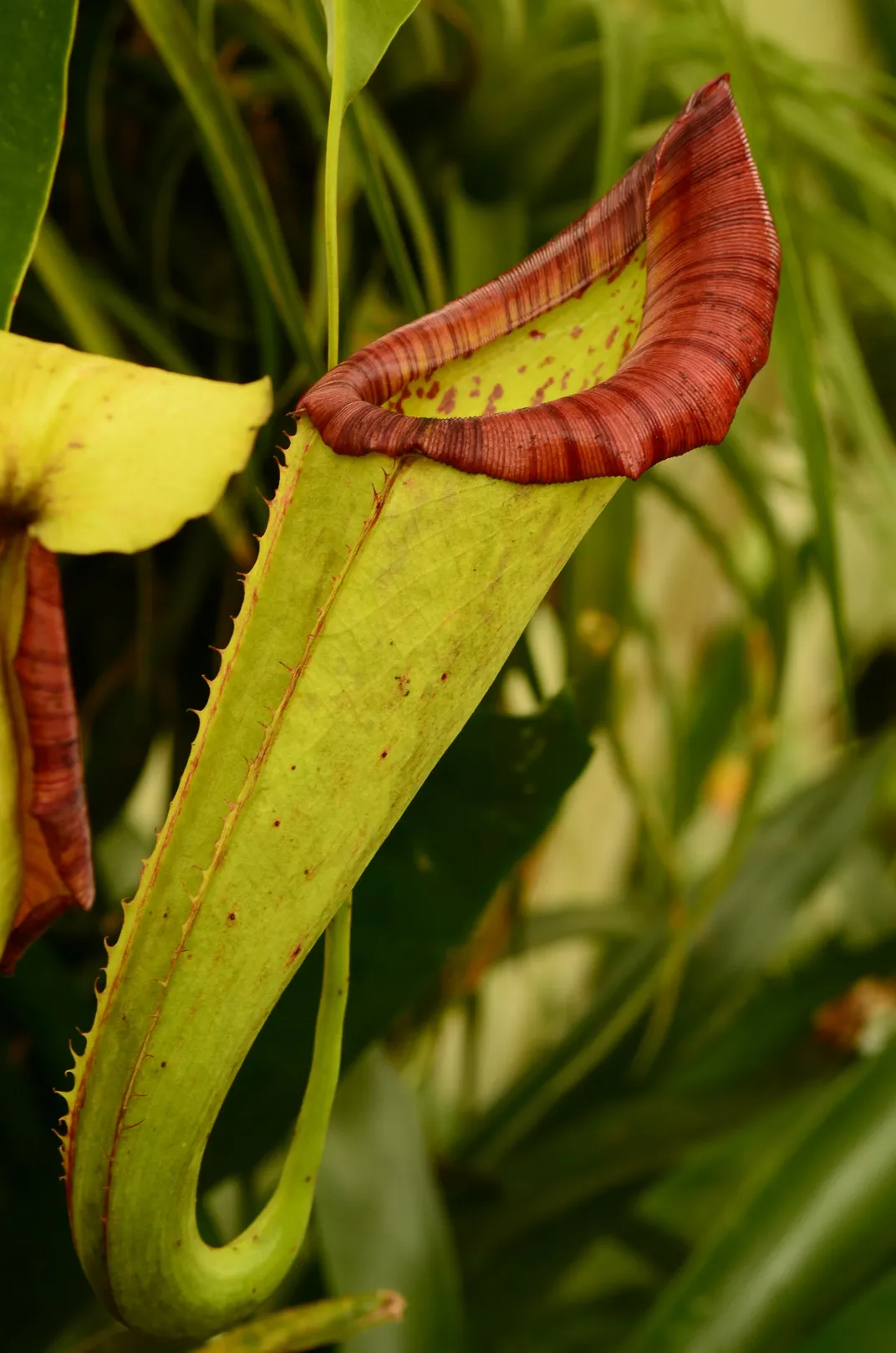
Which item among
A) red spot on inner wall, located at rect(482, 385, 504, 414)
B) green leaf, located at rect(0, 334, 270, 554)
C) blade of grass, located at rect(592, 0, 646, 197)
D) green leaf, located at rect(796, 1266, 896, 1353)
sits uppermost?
blade of grass, located at rect(592, 0, 646, 197)

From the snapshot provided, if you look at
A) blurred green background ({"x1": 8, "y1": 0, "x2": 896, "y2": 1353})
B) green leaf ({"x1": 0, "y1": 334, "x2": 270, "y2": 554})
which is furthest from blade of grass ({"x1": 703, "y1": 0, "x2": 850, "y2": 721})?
green leaf ({"x1": 0, "y1": 334, "x2": 270, "y2": 554})

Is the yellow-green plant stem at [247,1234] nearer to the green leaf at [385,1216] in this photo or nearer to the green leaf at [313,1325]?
the green leaf at [313,1325]

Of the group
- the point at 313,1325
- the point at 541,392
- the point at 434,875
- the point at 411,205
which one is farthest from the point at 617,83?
the point at 313,1325

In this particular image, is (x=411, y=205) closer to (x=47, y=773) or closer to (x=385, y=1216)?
(x=47, y=773)

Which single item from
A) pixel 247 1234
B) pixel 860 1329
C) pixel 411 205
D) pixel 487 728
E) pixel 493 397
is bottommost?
pixel 860 1329

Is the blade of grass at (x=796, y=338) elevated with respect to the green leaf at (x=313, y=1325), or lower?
elevated

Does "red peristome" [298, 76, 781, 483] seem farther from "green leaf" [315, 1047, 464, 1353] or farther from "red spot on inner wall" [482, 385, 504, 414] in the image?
"green leaf" [315, 1047, 464, 1353]

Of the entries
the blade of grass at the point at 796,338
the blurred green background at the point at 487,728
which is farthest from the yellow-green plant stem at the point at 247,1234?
the blade of grass at the point at 796,338
